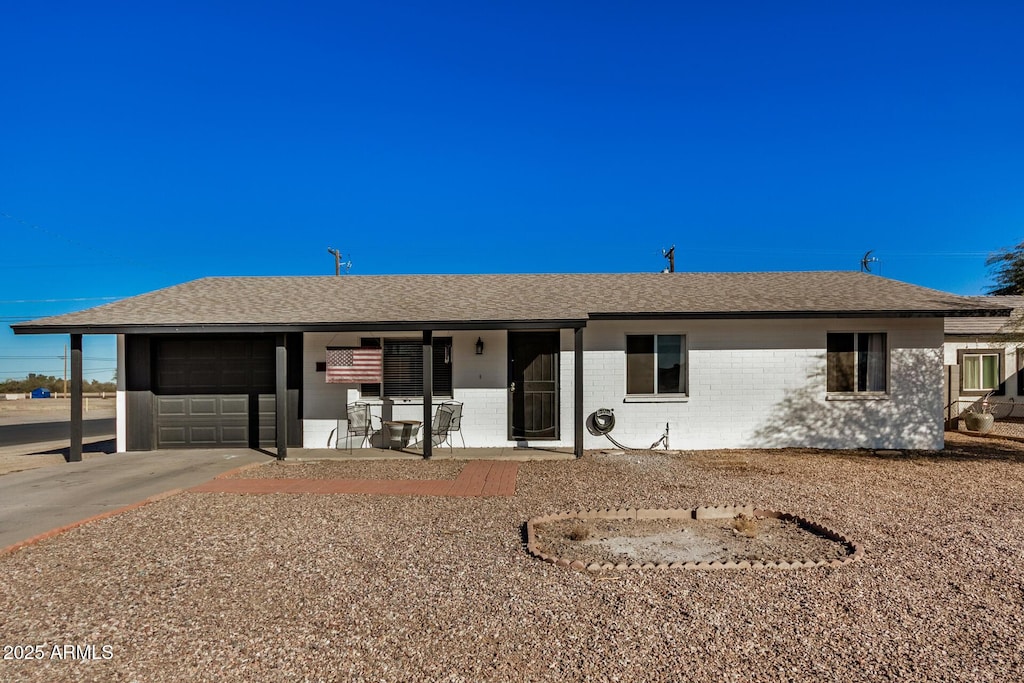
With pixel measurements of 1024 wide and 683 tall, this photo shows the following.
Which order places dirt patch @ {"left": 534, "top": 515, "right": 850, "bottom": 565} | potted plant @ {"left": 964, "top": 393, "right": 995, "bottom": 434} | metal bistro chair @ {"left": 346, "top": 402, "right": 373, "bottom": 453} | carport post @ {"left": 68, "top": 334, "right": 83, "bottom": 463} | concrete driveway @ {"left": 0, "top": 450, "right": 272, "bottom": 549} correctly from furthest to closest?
potted plant @ {"left": 964, "top": 393, "right": 995, "bottom": 434}, metal bistro chair @ {"left": 346, "top": 402, "right": 373, "bottom": 453}, carport post @ {"left": 68, "top": 334, "right": 83, "bottom": 463}, concrete driveway @ {"left": 0, "top": 450, "right": 272, "bottom": 549}, dirt patch @ {"left": 534, "top": 515, "right": 850, "bottom": 565}

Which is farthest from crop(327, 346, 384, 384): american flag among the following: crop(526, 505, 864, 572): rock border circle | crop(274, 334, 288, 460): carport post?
crop(526, 505, 864, 572): rock border circle

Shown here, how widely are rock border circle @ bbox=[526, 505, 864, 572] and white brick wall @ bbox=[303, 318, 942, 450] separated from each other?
429 centimetres

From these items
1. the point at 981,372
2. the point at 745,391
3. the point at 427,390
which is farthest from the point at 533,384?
the point at 981,372

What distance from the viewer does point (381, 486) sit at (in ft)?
23.9

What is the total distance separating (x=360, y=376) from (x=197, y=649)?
23.3 feet

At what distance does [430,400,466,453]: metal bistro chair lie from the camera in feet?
32.8

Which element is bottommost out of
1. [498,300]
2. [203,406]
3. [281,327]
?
[203,406]

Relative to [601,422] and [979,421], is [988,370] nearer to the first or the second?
[979,421]

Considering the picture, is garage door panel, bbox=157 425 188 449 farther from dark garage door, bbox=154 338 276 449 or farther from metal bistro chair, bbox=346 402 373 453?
metal bistro chair, bbox=346 402 373 453

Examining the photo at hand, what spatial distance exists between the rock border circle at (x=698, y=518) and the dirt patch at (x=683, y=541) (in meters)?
0.05

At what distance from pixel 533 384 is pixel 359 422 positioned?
3.39 meters

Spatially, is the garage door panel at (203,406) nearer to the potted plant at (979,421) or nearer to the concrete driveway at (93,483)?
the concrete driveway at (93,483)

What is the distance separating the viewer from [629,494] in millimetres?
6789

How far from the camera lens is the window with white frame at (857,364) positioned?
10.2 meters
